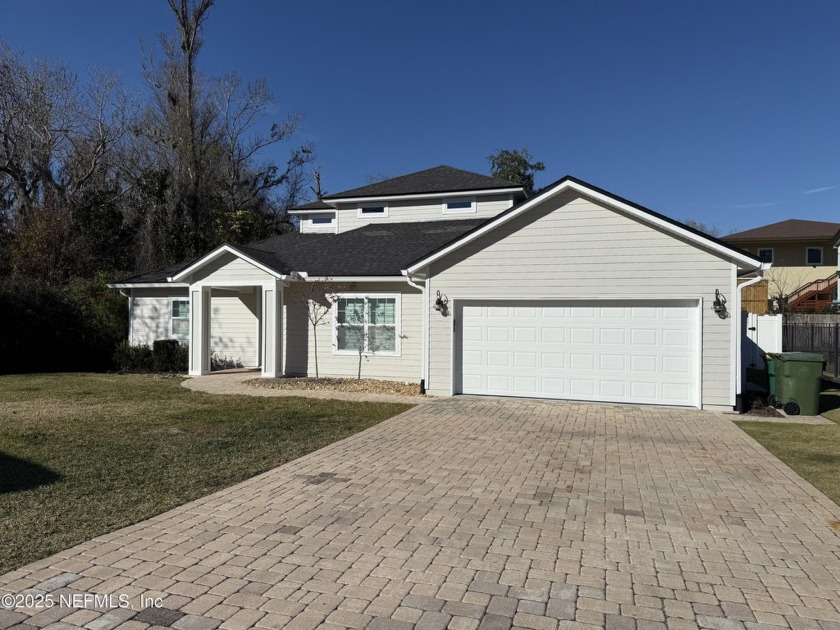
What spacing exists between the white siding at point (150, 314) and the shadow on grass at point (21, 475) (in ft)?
40.6

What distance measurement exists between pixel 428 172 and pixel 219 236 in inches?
588

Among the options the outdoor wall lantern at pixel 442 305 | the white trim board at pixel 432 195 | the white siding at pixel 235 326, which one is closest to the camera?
the outdoor wall lantern at pixel 442 305

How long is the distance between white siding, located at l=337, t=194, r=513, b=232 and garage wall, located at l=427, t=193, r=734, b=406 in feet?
25.3

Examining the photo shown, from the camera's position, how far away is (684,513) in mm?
5551

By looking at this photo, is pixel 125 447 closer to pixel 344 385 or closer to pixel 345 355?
pixel 344 385

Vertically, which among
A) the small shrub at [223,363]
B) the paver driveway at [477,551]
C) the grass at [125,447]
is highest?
the small shrub at [223,363]

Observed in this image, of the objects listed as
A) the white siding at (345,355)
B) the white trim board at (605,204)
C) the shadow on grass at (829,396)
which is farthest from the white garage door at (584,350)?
the shadow on grass at (829,396)

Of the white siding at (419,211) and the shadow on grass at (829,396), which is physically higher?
the white siding at (419,211)

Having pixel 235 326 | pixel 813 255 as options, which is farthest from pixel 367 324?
pixel 813 255

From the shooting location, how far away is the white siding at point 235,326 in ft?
59.1

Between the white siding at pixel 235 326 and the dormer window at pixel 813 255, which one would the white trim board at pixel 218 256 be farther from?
the dormer window at pixel 813 255

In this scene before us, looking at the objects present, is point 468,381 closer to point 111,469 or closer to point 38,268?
point 111,469

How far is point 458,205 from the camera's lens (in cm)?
2091

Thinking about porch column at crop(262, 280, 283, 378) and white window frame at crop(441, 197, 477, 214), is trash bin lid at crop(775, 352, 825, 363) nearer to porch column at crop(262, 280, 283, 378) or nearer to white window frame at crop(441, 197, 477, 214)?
white window frame at crop(441, 197, 477, 214)
